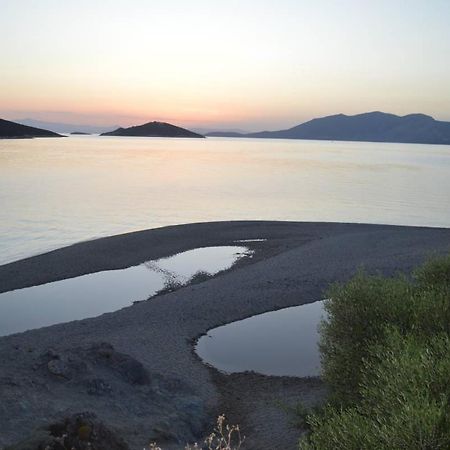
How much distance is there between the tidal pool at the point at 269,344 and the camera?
21141 millimetres

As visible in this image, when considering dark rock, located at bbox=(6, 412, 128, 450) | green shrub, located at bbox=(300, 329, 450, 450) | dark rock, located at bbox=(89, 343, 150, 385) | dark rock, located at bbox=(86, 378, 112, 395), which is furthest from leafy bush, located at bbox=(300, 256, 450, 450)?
dark rock, located at bbox=(86, 378, 112, 395)

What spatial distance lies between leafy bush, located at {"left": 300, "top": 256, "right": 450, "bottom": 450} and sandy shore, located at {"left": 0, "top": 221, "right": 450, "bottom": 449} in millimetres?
3014

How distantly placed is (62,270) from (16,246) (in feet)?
34.2

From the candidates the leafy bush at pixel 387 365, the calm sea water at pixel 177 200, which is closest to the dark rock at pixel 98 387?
the leafy bush at pixel 387 365

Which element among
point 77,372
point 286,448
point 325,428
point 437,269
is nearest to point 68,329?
point 77,372

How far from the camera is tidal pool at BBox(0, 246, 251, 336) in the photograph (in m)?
27.1

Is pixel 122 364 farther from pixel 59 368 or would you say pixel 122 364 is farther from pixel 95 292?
pixel 95 292

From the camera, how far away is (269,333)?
81.9ft

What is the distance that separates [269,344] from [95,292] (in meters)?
12.3

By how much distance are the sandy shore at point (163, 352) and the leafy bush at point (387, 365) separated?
119 inches

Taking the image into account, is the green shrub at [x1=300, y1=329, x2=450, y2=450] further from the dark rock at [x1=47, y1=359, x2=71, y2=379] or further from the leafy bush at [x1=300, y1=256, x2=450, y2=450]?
the dark rock at [x1=47, y1=359, x2=71, y2=379]

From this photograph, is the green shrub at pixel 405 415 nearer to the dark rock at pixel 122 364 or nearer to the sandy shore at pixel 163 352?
the sandy shore at pixel 163 352

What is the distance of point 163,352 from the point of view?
20.8 metres

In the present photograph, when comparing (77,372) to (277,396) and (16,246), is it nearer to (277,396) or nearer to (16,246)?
(277,396)
